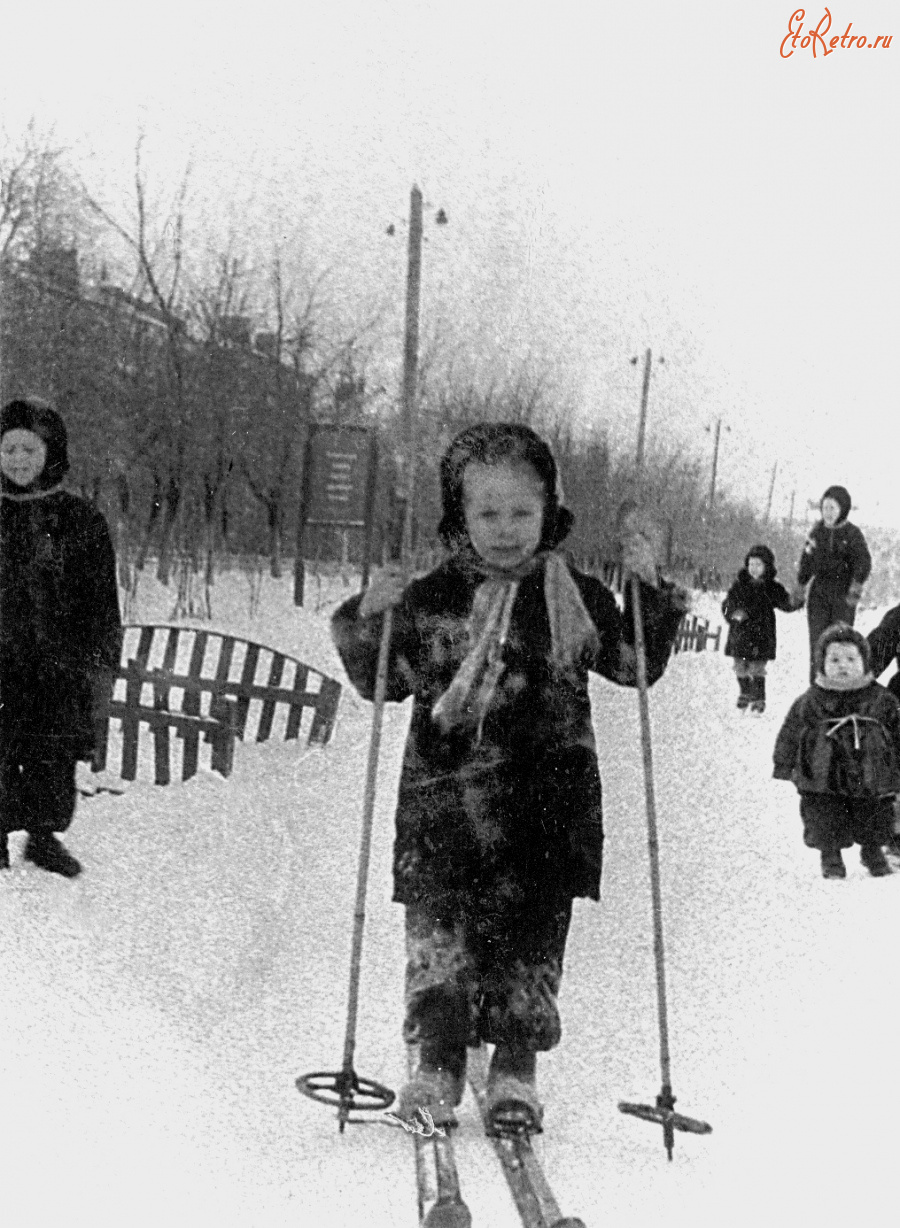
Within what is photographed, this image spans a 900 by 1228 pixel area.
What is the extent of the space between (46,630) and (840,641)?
187cm

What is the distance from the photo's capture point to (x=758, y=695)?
2.80 meters

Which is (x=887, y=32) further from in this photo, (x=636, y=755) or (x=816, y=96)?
(x=636, y=755)

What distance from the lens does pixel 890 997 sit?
99.6 inches

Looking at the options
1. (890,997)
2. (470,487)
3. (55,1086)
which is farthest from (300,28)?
(890,997)

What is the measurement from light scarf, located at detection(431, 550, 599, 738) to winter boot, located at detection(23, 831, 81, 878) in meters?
0.97

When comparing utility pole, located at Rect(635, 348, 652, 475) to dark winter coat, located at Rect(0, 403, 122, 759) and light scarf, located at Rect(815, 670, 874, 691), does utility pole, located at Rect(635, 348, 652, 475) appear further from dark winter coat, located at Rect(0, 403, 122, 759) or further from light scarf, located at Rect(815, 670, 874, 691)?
dark winter coat, located at Rect(0, 403, 122, 759)

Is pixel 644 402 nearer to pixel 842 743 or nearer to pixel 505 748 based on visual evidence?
pixel 505 748

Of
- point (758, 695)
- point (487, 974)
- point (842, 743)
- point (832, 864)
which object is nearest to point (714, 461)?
point (758, 695)

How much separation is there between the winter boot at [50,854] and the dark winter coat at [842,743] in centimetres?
167

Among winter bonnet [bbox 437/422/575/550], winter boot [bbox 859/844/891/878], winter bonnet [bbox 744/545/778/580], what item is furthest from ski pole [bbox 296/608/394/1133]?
Answer: winter boot [bbox 859/844/891/878]

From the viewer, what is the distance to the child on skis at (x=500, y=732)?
2219 millimetres

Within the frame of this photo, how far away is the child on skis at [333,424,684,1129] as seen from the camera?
2219 millimetres

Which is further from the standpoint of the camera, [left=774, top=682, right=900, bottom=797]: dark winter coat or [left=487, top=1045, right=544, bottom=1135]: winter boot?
[left=774, top=682, right=900, bottom=797]: dark winter coat

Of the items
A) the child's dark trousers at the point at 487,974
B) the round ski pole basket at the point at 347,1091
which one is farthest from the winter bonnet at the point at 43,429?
the round ski pole basket at the point at 347,1091
